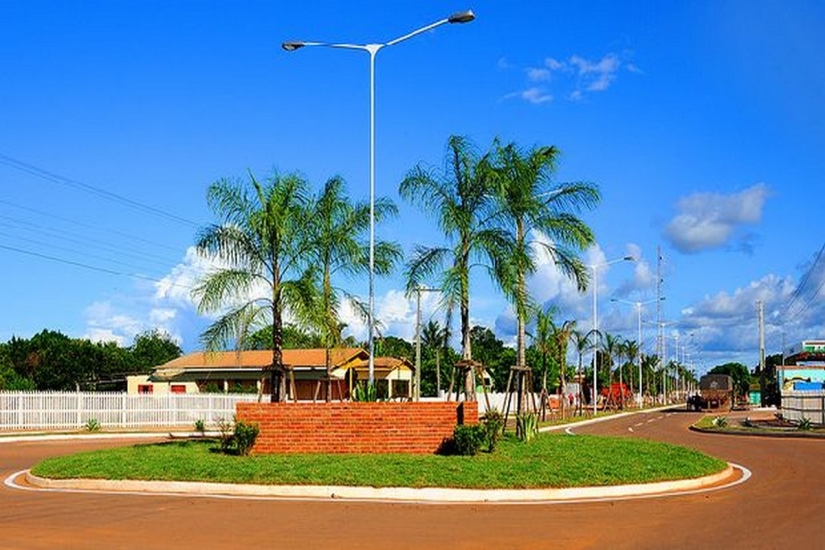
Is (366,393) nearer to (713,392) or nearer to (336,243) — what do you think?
(336,243)

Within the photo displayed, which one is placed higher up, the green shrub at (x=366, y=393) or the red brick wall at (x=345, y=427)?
the green shrub at (x=366, y=393)

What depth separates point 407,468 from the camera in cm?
1878

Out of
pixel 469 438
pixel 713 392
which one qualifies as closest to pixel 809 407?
pixel 469 438

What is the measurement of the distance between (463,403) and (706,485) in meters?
5.85

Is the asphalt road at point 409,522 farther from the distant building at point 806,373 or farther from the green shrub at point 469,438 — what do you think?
the distant building at point 806,373

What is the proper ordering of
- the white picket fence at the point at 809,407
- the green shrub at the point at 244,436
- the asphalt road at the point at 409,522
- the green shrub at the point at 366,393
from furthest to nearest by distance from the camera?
the white picket fence at the point at 809,407, the green shrub at the point at 366,393, the green shrub at the point at 244,436, the asphalt road at the point at 409,522

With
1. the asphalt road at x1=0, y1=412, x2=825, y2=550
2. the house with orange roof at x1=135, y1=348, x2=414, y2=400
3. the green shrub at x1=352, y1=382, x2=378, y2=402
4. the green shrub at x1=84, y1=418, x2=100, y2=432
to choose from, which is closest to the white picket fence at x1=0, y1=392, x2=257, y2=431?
the green shrub at x1=84, y1=418, x2=100, y2=432

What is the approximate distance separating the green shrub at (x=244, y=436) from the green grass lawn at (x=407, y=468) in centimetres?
41

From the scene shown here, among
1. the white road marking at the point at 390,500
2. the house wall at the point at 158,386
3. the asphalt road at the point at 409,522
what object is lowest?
the white road marking at the point at 390,500

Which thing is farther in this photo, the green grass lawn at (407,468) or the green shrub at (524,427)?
the green shrub at (524,427)

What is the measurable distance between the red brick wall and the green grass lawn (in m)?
0.82

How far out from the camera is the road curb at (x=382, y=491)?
17109 mm

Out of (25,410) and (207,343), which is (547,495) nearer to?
(207,343)

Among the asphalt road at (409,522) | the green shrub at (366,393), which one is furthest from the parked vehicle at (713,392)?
the asphalt road at (409,522)
